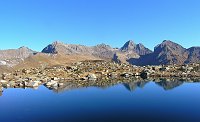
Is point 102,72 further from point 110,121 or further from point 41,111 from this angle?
point 110,121

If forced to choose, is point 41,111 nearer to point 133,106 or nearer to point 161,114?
point 133,106

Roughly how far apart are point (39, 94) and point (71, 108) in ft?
107

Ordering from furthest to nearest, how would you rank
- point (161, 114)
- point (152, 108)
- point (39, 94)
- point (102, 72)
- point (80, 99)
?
point (102, 72), point (39, 94), point (80, 99), point (152, 108), point (161, 114)

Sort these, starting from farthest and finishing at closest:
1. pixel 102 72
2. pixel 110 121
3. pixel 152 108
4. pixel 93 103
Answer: pixel 102 72 < pixel 93 103 < pixel 152 108 < pixel 110 121

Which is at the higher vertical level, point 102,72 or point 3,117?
point 102,72

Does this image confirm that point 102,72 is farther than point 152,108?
Yes

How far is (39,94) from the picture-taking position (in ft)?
362

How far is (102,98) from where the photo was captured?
325ft

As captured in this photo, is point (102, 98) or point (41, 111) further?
point (102, 98)

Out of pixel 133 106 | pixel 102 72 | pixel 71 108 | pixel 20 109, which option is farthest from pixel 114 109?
pixel 102 72

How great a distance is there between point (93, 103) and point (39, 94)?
29699 millimetres

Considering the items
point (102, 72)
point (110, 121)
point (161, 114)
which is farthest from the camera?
point (102, 72)

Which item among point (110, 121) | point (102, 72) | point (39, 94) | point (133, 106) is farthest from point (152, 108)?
point (102, 72)

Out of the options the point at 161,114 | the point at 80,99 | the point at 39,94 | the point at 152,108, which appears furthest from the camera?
the point at 39,94
